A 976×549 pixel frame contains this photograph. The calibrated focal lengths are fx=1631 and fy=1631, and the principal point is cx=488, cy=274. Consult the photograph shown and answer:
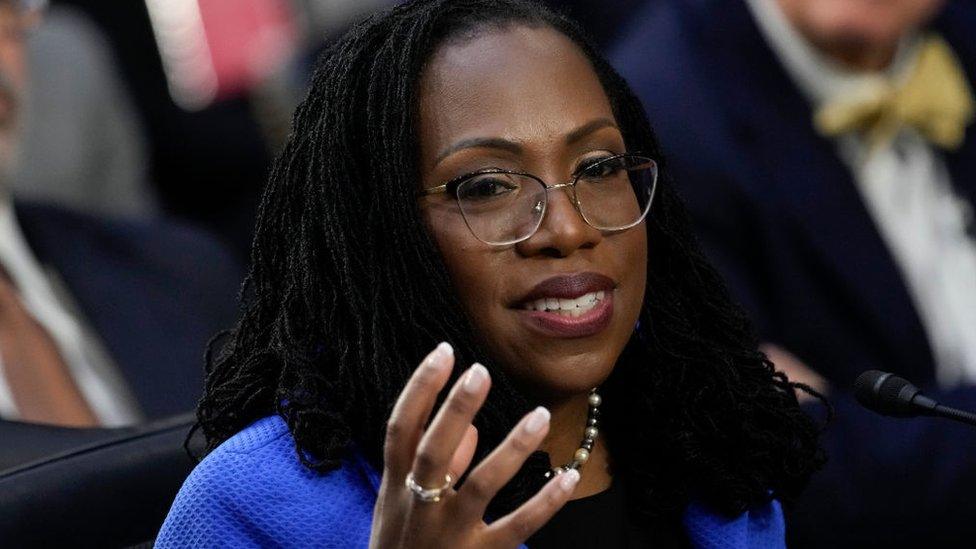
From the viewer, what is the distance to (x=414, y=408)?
1.18 m

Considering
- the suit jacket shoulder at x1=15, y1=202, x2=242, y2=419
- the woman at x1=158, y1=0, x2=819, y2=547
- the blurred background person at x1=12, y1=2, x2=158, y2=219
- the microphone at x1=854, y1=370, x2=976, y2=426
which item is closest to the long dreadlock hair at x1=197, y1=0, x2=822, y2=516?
the woman at x1=158, y1=0, x2=819, y2=547

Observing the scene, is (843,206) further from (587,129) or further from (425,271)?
(425,271)

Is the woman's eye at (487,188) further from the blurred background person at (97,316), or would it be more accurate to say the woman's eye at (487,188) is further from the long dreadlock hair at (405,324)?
the blurred background person at (97,316)

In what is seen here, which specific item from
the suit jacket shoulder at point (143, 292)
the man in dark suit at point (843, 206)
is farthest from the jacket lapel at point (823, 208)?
the suit jacket shoulder at point (143, 292)

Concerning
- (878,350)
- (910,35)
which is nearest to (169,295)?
(878,350)

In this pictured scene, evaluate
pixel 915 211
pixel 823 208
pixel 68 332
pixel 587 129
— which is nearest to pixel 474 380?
pixel 587 129

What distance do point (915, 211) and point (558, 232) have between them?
1547 mm

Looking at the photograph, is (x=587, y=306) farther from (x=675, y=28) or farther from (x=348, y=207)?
(x=675, y=28)

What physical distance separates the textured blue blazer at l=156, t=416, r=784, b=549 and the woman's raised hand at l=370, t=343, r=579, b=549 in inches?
7.7

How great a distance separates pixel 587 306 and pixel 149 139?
107 inches

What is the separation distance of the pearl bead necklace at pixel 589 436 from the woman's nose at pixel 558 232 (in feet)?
0.76

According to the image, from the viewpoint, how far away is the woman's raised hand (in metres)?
1.17

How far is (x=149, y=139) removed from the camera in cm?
407

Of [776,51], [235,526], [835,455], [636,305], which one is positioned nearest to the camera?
[235,526]
